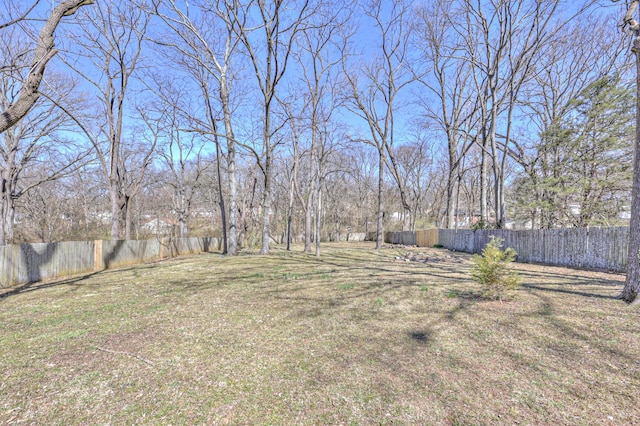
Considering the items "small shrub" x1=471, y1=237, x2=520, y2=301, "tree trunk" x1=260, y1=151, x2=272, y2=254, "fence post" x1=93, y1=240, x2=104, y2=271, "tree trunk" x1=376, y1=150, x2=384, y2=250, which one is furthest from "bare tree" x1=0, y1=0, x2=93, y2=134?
"tree trunk" x1=376, y1=150, x2=384, y2=250

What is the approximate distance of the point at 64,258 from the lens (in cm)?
877

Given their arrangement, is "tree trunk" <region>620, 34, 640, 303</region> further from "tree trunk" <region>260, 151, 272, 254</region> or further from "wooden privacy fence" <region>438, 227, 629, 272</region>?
"tree trunk" <region>260, 151, 272, 254</region>

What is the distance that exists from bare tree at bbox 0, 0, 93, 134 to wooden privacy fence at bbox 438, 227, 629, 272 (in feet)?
36.3

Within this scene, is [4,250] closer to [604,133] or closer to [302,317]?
[302,317]

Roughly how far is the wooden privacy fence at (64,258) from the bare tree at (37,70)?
550 cm

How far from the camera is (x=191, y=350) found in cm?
314

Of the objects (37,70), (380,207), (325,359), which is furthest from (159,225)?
(325,359)

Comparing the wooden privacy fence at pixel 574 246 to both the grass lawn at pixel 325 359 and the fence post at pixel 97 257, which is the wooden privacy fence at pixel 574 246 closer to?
the grass lawn at pixel 325 359

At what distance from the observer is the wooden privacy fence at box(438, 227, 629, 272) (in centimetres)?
785

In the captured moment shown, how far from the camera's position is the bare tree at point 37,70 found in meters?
3.99

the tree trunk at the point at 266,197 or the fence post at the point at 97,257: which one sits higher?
the tree trunk at the point at 266,197

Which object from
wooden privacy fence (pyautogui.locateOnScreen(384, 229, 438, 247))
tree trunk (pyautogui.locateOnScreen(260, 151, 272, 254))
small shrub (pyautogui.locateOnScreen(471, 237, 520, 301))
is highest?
tree trunk (pyautogui.locateOnScreen(260, 151, 272, 254))

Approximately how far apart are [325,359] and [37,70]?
18.9ft

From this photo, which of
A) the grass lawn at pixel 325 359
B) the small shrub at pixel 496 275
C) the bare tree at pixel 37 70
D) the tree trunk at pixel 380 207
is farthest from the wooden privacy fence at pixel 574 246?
the bare tree at pixel 37 70
